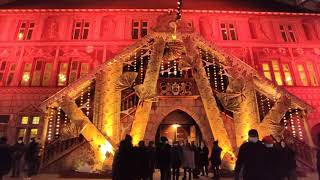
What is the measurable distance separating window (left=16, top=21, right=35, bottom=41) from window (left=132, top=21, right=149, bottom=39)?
7.38m

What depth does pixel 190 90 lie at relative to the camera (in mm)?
16031

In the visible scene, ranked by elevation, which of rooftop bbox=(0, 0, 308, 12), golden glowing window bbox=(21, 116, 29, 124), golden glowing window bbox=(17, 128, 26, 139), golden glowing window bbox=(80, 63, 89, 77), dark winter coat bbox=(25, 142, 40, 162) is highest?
rooftop bbox=(0, 0, 308, 12)

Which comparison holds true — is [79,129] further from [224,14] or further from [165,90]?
[224,14]

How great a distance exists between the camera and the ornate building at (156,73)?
1289cm

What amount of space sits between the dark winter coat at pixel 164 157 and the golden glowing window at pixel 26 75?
1327cm

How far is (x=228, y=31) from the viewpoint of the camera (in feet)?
65.8

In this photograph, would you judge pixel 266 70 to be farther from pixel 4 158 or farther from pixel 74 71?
pixel 4 158

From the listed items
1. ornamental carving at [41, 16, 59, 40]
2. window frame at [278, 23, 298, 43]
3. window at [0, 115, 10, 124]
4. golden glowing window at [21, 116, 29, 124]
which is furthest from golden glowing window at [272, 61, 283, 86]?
window at [0, 115, 10, 124]

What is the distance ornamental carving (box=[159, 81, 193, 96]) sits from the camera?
52.2 feet

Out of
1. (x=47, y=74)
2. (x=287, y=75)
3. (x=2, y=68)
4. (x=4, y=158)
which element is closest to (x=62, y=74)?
(x=47, y=74)

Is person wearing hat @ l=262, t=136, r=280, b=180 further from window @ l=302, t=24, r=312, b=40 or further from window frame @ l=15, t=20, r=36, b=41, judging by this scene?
window frame @ l=15, t=20, r=36, b=41

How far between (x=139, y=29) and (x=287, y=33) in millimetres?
10872

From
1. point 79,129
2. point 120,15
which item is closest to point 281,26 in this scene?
point 120,15

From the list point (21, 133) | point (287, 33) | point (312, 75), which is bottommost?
point (21, 133)
